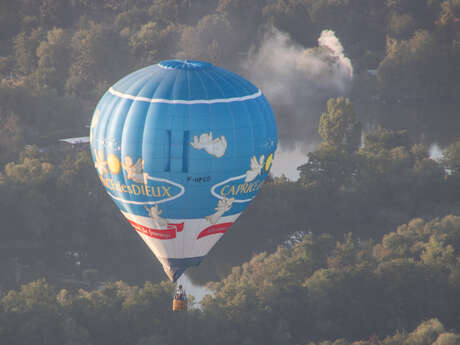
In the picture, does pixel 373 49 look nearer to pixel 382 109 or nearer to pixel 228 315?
pixel 382 109

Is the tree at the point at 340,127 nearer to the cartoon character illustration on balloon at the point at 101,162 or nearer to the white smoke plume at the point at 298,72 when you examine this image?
the white smoke plume at the point at 298,72

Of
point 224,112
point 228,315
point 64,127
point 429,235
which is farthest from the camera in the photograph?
point 64,127

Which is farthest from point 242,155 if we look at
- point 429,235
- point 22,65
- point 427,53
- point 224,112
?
point 427,53

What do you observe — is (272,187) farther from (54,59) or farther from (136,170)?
(54,59)

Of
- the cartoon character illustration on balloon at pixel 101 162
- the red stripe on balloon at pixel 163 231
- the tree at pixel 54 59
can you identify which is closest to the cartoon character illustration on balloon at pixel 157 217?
the red stripe on balloon at pixel 163 231

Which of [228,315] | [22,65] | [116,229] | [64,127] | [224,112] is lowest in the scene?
[228,315]

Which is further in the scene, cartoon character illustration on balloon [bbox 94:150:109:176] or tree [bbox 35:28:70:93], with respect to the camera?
tree [bbox 35:28:70:93]

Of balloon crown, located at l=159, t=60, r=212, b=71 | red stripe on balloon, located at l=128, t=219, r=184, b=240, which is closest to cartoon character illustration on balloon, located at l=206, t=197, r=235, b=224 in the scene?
red stripe on balloon, located at l=128, t=219, r=184, b=240

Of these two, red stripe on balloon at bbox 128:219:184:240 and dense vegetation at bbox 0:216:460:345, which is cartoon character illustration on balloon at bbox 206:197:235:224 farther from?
dense vegetation at bbox 0:216:460:345
